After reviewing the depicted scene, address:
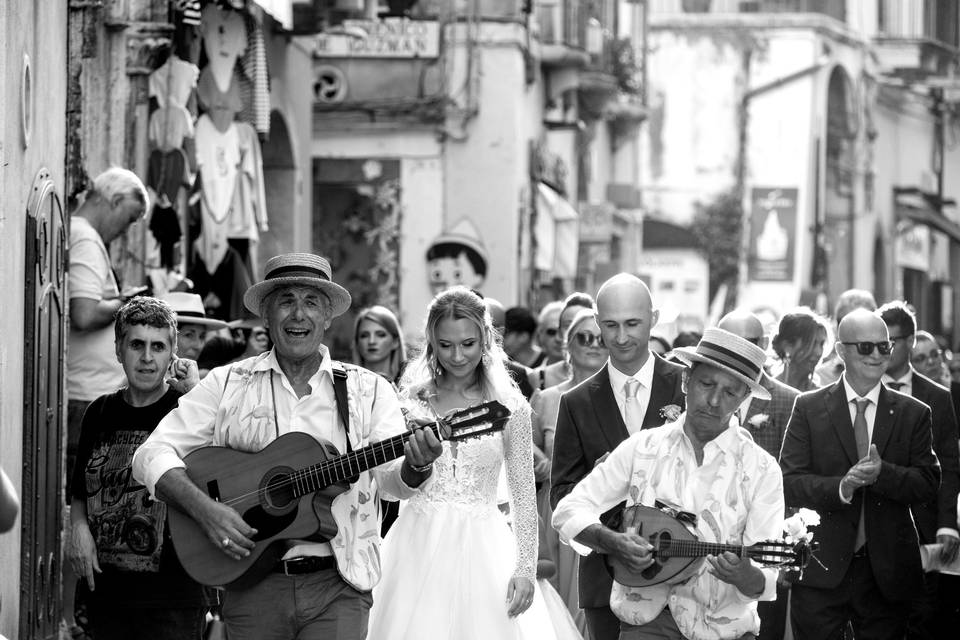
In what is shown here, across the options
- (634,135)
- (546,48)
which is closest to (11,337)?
(546,48)

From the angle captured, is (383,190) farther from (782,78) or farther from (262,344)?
(782,78)

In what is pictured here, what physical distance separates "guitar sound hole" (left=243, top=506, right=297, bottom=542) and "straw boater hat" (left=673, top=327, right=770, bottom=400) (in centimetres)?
147

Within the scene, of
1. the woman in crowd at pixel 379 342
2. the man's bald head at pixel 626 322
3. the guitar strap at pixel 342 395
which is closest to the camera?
the guitar strap at pixel 342 395

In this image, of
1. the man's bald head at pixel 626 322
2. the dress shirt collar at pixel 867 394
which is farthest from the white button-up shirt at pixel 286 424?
the dress shirt collar at pixel 867 394

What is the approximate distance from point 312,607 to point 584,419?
222 cm

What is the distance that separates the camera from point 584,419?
28.2 ft

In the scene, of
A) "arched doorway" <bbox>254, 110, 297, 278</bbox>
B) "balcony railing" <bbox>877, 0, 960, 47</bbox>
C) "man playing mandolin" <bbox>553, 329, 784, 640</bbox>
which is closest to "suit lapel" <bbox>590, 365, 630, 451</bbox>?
"man playing mandolin" <bbox>553, 329, 784, 640</bbox>

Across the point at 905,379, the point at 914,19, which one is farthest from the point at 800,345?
the point at 914,19

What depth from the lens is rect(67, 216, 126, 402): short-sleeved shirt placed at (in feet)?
32.9

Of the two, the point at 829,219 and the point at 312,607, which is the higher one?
the point at 829,219

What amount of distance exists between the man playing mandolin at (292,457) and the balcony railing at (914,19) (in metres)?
43.0

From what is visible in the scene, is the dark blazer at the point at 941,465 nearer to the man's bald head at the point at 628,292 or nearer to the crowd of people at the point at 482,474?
the crowd of people at the point at 482,474

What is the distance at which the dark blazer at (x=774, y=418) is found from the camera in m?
10.1

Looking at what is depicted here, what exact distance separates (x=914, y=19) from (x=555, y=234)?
25212mm
